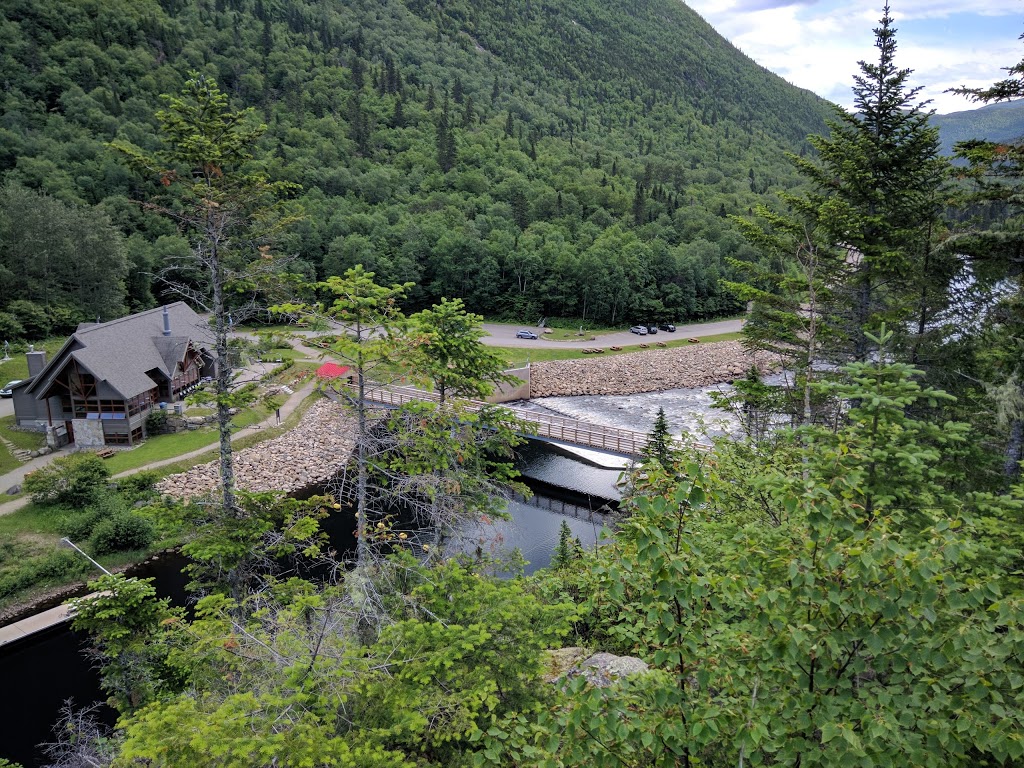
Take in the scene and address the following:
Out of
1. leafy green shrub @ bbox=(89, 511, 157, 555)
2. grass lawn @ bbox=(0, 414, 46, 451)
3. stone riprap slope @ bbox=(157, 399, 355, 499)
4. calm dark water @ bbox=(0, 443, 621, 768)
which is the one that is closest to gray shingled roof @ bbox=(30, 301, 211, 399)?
grass lawn @ bbox=(0, 414, 46, 451)

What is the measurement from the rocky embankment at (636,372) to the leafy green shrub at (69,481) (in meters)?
26.9

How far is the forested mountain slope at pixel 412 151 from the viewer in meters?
63.0

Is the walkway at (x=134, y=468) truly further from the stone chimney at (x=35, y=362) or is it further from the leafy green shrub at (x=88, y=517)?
the stone chimney at (x=35, y=362)

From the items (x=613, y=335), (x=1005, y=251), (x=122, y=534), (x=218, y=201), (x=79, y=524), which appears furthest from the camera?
(x=613, y=335)

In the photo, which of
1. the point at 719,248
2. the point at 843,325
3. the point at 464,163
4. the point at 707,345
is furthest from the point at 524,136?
the point at 843,325

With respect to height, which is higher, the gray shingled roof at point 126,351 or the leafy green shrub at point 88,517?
the gray shingled roof at point 126,351

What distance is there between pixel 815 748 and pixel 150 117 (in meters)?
99.3

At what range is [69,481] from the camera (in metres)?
24.2

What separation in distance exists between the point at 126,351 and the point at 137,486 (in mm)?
8564

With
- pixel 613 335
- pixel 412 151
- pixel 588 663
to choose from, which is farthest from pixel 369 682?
pixel 412 151

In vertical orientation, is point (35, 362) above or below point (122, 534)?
above

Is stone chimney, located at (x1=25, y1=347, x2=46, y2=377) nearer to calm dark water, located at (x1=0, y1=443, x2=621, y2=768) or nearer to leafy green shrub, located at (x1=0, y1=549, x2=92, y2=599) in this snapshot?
leafy green shrub, located at (x1=0, y1=549, x2=92, y2=599)

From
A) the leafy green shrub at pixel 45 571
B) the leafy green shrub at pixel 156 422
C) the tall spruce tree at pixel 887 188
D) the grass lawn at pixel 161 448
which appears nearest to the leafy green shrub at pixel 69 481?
the grass lawn at pixel 161 448

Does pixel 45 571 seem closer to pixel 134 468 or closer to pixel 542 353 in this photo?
pixel 134 468
